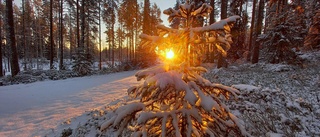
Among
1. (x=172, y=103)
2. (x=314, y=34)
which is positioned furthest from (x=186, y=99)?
(x=314, y=34)

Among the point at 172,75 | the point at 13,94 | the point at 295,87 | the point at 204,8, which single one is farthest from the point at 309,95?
the point at 13,94

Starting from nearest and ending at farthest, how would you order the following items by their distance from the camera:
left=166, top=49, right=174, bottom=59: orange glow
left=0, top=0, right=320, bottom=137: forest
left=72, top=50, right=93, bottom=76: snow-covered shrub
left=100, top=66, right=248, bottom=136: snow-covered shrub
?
left=100, top=66, right=248, bottom=136: snow-covered shrub
left=0, top=0, right=320, bottom=137: forest
left=166, top=49, right=174, bottom=59: orange glow
left=72, top=50, right=93, bottom=76: snow-covered shrub

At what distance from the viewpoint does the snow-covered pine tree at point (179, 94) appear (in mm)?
1957

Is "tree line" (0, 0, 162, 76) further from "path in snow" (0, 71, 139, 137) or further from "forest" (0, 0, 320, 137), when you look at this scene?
"path in snow" (0, 71, 139, 137)

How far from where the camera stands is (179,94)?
2.13 m

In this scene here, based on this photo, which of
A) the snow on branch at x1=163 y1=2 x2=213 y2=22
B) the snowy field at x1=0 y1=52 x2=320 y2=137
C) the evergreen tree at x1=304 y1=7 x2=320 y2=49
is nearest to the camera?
the snow on branch at x1=163 y1=2 x2=213 y2=22

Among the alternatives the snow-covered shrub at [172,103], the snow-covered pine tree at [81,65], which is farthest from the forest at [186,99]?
the snow-covered pine tree at [81,65]

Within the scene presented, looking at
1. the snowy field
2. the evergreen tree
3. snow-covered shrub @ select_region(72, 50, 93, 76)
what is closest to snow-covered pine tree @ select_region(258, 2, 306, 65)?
the evergreen tree

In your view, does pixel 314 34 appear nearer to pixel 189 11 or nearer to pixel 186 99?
pixel 189 11

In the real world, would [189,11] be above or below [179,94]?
above

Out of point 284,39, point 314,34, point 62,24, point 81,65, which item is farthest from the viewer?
point 62,24

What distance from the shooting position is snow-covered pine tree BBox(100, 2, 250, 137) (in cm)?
196

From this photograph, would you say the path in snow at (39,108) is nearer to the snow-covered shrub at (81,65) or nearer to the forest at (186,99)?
the forest at (186,99)

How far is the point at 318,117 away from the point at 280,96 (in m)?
1.17
